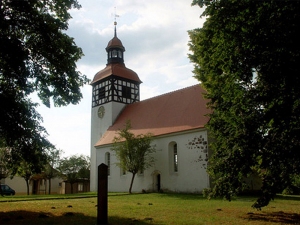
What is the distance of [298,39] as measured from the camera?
924 cm

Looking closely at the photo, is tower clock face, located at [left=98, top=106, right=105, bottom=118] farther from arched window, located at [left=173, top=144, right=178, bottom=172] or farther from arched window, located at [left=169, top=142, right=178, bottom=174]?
arched window, located at [left=173, top=144, right=178, bottom=172]

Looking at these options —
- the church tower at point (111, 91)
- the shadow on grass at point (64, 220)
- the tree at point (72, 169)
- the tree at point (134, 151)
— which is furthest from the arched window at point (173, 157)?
the tree at point (72, 169)

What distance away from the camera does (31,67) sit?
1325cm

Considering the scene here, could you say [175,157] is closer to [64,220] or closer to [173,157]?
[173,157]

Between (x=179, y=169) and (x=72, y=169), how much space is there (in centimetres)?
2524

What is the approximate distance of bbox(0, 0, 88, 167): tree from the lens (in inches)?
460

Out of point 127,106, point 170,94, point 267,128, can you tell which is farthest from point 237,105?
point 127,106

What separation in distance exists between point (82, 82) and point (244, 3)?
24.4 feet

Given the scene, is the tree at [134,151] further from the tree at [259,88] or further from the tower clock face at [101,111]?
the tree at [259,88]

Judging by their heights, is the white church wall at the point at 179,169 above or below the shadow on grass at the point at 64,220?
above

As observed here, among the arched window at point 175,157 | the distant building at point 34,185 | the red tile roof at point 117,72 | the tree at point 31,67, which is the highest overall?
the red tile roof at point 117,72

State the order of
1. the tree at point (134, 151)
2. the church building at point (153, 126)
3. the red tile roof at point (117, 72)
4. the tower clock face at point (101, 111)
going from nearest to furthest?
the church building at point (153, 126) → the tree at point (134, 151) → the red tile roof at point (117, 72) → the tower clock face at point (101, 111)

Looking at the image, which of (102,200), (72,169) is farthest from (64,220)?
(72,169)

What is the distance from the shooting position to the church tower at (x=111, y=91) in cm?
3881
